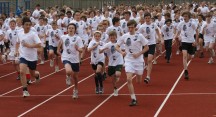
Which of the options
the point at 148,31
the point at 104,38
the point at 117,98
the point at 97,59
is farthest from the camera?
the point at 148,31

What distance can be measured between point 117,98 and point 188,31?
447cm

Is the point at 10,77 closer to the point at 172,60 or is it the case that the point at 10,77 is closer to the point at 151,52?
the point at 151,52

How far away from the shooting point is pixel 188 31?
1794 centimetres

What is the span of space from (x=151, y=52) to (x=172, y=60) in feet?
19.1

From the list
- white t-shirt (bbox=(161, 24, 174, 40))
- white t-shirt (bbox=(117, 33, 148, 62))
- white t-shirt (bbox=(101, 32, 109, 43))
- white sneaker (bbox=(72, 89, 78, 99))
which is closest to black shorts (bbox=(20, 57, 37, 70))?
white sneaker (bbox=(72, 89, 78, 99))

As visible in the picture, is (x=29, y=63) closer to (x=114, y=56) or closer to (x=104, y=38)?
(x=114, y=56)

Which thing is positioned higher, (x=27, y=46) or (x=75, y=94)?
(x=27, y=46)

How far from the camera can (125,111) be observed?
1288cm

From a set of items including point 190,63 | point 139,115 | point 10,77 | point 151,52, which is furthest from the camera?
point 190,63

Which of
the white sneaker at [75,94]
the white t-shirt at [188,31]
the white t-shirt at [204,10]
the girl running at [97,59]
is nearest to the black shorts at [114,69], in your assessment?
the girl running at [97,59]

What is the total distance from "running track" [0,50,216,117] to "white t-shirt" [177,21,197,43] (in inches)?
50.7

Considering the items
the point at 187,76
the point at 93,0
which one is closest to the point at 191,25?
the point at 187,76

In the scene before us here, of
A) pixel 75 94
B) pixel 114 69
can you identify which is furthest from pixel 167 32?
pixel 75 94

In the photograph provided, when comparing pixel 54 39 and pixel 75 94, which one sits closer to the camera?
pixel 75 94
